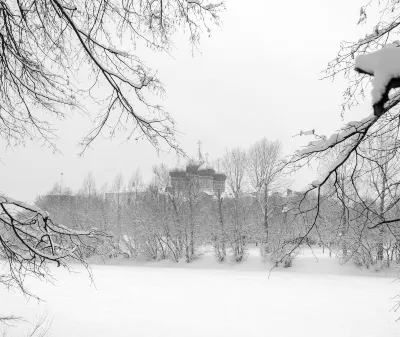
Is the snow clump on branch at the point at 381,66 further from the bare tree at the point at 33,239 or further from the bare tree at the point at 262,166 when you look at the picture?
the bare tree at the point at 262,166

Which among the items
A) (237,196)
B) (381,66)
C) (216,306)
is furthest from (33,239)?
(237,196)

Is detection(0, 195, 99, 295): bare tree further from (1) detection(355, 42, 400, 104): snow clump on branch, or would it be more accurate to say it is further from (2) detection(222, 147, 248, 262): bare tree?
(2) detection(222, 147, 248, 262): bare tree

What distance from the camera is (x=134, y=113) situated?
2762mm

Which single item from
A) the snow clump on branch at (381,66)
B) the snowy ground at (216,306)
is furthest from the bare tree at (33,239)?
the snowy ground at (216,306)

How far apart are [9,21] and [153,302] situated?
13.7 metres

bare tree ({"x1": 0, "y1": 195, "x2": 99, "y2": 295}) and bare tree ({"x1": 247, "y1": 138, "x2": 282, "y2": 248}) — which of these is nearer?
bare tree ({"x1": 0, "y1": 195, "x2": 99, "y2": 295})

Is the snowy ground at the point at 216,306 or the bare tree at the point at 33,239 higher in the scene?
the bare tree at the point at 33,239

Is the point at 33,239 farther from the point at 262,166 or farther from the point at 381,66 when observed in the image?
the point at 262,166

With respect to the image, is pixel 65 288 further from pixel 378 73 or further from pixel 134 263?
pixel 378 73

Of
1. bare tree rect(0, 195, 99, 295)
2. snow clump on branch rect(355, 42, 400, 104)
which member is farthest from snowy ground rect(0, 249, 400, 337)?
snow clump on branch rect(355, 42, 400, 104)

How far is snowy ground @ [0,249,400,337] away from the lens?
35.5 ft

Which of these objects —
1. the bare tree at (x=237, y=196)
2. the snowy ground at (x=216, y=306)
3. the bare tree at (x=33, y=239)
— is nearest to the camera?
the bare tree at (x=33, y=239)

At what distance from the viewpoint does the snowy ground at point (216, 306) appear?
35.5ft

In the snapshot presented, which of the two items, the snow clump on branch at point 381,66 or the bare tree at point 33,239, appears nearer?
the snow clump on branch at point 381,66
